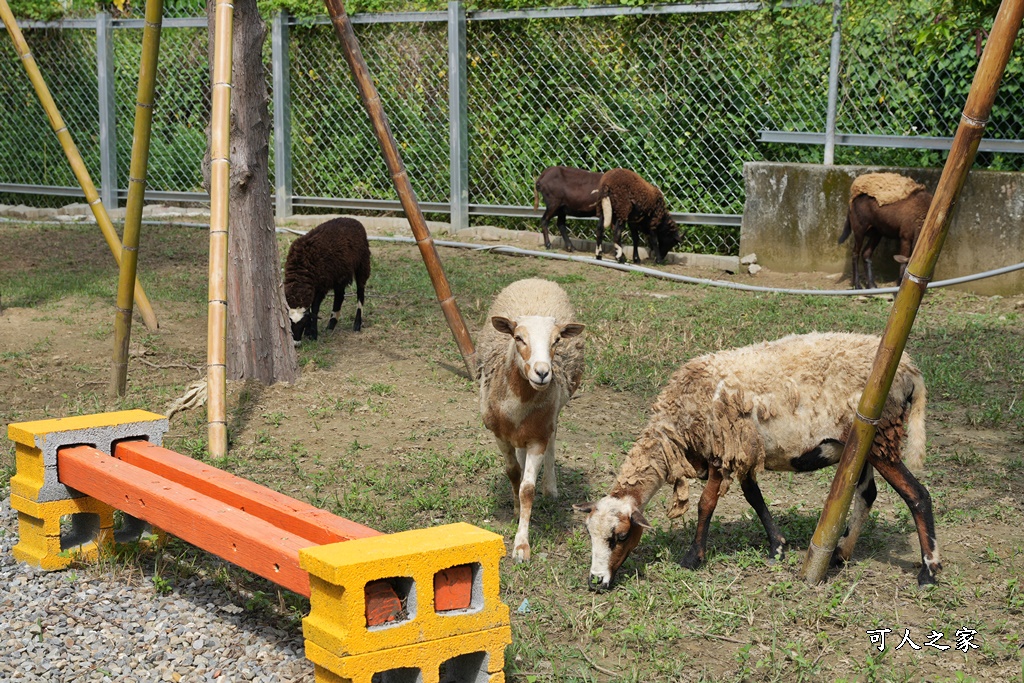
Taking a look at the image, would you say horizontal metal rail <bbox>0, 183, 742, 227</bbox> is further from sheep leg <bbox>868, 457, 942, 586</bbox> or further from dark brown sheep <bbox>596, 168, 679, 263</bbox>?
sheep leg <bbox>868, 457, 942, 586</bbox>

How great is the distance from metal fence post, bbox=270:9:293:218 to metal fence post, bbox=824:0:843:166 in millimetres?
7394

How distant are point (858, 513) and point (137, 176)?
188 inches

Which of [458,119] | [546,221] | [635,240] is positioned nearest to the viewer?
[635,240]

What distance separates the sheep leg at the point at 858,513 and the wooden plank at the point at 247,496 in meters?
2.32

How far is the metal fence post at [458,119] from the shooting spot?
14039 mm

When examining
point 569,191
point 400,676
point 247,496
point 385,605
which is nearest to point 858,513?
point 400,676

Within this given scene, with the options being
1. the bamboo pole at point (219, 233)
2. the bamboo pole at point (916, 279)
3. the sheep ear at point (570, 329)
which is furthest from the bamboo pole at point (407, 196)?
the bamboo pole at point (916, 279)

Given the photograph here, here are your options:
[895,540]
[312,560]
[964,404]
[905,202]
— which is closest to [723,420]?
[895,540]

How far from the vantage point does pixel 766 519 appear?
204 inches

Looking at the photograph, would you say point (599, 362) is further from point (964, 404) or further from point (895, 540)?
point (895, 540)

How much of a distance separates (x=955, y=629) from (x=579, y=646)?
150 centimetres

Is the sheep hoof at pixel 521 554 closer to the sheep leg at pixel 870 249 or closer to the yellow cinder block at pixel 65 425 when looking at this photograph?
the yellow cinder block at pixel 65 425

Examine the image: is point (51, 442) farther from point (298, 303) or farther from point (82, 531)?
point (298, 303)

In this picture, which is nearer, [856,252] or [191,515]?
[191,515]
